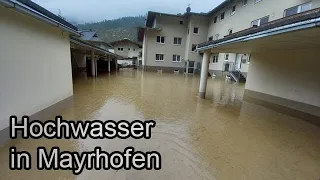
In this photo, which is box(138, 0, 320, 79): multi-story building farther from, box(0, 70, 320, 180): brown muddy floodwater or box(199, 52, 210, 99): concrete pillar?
box(0, 70, 320, 180): brown muddy floodwater

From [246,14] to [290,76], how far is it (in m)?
10.9

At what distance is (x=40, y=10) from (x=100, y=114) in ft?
9.73

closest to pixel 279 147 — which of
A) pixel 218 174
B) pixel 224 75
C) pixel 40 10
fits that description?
pixel 218 174

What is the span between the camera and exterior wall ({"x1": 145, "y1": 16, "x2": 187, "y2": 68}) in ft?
78.5

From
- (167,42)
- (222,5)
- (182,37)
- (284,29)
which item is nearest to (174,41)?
(167,42)

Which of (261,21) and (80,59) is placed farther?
(80,59)

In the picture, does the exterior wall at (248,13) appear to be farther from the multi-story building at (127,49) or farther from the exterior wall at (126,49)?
the exterior wall at (126,49)

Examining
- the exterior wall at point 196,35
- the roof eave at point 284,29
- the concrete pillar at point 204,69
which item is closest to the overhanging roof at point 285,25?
the roof eave at point 284,29

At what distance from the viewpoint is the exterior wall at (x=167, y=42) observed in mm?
23938

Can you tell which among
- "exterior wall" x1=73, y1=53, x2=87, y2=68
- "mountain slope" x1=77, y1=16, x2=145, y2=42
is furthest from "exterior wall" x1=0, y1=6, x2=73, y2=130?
"mountain slope" x1=77, y1=16, x2=145, y2=42

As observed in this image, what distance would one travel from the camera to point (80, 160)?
2.87 meters

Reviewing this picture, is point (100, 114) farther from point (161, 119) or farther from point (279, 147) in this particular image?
point (279, 147)

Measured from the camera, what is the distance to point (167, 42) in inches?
963

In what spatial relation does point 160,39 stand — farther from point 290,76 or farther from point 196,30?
point 290,76
